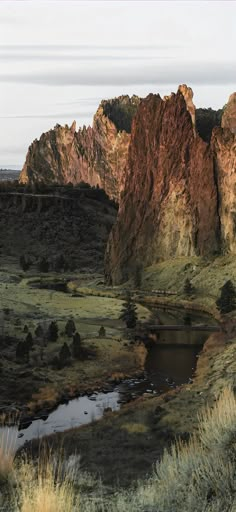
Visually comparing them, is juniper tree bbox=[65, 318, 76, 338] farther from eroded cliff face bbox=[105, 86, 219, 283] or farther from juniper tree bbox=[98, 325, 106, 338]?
eroded cliff face bbox=[105, 86, 219, 283]

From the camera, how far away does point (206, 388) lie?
3528 cm

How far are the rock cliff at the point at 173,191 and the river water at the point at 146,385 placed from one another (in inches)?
1388

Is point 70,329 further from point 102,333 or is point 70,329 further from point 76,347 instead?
point 76,347

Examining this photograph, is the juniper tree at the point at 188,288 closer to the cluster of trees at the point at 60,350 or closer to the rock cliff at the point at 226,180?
the rock cliff at the point at 226,180

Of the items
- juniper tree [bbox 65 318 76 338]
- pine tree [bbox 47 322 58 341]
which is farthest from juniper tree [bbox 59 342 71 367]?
juniper tree [bbox 65 318 76 338]

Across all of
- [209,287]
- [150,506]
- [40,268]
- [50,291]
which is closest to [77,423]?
[150,506]

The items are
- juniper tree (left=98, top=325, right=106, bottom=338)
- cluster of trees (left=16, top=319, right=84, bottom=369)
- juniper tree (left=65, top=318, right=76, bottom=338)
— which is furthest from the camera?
juniper tree (left=98, top=325, right=106, bottom=338)

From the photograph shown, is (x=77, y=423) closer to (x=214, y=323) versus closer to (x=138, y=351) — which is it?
(x=138, y=351)

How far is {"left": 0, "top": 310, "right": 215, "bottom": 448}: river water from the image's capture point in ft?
105

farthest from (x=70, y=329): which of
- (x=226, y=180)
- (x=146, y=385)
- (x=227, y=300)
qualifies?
(x=226, y=180)

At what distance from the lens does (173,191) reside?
102 m

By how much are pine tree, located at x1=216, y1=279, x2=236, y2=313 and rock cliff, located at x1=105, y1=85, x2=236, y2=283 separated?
19.8 meters

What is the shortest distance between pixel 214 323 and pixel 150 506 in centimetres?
5722

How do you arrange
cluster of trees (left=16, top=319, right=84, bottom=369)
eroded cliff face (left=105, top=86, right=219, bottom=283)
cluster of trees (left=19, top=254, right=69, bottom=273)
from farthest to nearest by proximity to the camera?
cluster of trees (left=19, top=254, right=69, bottom=273) < eroded cliff face (left=105, top=86, right=219, bottom=283) < cluster of trees (left=16, top=319, right=84, bottom=369)
